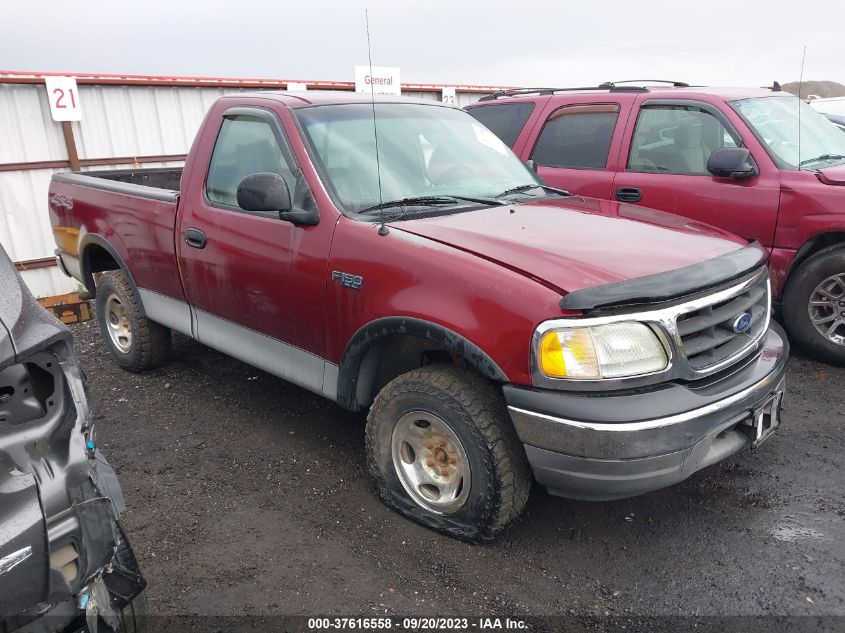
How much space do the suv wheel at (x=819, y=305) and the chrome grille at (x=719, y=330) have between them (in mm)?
1998

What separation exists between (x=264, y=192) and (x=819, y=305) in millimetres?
3957

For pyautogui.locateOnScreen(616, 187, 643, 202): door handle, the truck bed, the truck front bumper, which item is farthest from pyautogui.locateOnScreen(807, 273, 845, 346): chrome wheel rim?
the truck bed

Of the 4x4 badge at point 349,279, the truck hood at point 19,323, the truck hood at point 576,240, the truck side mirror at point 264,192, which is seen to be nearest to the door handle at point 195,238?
the truck side mirror at point 264,192

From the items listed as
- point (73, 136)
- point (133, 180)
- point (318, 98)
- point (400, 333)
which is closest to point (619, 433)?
point (400, 333)

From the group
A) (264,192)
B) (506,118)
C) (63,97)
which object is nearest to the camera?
(264,192)

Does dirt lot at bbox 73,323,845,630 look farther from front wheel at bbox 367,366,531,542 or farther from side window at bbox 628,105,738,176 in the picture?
side window at bbox 628,105,738,176

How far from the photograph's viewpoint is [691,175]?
17.0 feet

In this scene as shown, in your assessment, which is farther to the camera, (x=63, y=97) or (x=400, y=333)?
(x=63, y=97)

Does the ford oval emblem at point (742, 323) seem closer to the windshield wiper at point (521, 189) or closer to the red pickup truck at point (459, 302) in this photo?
the red pickup truck at point (459, 302)

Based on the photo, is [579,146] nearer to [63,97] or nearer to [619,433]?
[619,433]

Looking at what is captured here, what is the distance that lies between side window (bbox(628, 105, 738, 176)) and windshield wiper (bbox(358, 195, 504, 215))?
2.42 meters

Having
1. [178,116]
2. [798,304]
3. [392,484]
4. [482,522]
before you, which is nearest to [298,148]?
[392,484]

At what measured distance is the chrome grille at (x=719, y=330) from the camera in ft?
8.63

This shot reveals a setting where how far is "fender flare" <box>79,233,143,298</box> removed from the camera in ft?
15.4
